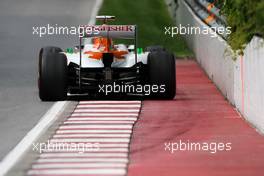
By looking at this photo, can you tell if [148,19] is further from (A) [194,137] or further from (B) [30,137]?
(B) [30,137]

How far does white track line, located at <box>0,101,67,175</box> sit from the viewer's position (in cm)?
1484

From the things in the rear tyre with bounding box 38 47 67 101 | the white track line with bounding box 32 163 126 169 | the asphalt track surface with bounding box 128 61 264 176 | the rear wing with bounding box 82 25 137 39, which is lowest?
the asphalt track surface with bounding box 128 61 264 176

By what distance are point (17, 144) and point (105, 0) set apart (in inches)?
1160

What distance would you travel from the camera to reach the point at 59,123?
19.4m

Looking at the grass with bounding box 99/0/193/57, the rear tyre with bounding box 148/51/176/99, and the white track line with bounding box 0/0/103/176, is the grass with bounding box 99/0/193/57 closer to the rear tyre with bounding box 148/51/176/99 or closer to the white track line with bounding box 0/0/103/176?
the rear tyre with bounding box 148/51/176/99

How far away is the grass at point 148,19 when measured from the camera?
1476 inches

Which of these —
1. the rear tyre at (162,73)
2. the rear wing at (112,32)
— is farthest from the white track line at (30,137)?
the rear tyre at (162,73)

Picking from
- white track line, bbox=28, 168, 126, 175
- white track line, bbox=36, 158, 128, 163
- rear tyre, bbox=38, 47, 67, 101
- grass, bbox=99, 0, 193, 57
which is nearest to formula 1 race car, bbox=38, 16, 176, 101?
rear tyre, bbox=38, 47, 67, 101

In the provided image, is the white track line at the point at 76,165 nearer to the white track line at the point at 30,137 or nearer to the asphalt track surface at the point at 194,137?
the asphalt track surface at the point at 194,137

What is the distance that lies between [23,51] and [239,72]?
48.2ft

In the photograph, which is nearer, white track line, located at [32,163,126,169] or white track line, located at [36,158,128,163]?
white track line, located at [32,163,126,169]

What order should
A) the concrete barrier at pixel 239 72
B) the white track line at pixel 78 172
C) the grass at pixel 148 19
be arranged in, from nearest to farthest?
the white track line at pixel 78 172 < the concrete barrier at pixel 239 72 < the grass at pixel 148 19

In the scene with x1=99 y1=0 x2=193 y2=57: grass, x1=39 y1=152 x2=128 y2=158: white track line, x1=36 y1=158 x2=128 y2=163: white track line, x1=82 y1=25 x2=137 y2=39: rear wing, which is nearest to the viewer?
x1=36 y1=158 x2=128 y2=163: white track line

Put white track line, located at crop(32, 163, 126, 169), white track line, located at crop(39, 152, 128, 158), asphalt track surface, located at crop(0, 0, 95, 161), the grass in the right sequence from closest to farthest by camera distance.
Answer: white track line, located at crop(32, 163, 126, 169) → white track line, located at crop(39, 152, 128, 158) → asphalt track surface, located at crop(0, 0, 95, 161) → the grass
